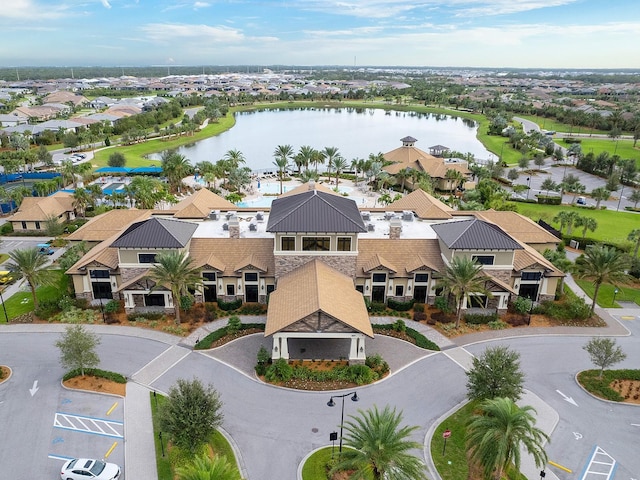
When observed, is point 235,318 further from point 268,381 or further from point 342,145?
point 342,145

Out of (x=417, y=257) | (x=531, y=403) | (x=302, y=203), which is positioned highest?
(x=302, y=203)

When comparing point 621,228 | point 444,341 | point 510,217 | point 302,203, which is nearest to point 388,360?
point 444,341

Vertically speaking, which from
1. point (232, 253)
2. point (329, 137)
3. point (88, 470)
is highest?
point (232, 253)

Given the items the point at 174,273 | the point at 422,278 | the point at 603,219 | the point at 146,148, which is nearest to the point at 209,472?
the point at 174,273

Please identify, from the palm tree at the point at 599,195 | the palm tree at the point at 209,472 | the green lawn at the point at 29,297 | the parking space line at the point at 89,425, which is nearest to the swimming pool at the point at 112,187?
the green lawn at the point at 29,297

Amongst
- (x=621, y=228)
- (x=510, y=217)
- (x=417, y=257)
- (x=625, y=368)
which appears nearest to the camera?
(x=625, y=368)

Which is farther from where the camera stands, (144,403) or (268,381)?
(268,381)

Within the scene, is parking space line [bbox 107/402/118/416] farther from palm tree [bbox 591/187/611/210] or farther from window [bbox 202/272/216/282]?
palm tree [bbox 591/187/611/210]

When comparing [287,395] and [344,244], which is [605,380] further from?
[287,395]
